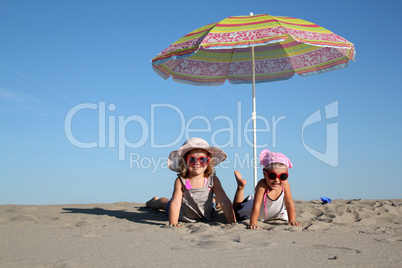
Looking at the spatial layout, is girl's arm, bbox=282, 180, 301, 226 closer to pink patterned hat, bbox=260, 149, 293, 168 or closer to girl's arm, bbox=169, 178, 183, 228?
pink patterned hat, bbox=260, 149, 293, 168

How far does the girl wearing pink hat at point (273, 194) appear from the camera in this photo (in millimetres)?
4288

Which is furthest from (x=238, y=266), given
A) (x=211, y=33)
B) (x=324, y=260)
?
(x=211, y=33)

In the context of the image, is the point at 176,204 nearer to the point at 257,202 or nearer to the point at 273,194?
the point at 257,202

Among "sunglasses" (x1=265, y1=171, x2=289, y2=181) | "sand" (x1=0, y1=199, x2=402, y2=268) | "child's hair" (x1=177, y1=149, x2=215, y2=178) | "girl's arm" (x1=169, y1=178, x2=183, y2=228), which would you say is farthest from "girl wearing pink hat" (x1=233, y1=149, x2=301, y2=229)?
"girl's arm" (x1=169, y1=178, x2=183, y2=228)

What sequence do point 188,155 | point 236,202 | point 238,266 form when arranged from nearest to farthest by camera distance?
point 238,266
point 188,155
point 236,202

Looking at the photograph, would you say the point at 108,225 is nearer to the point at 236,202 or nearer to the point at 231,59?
the point at 236,202

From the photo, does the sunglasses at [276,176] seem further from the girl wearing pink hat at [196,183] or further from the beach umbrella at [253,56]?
the beach umbrella at [253,56]

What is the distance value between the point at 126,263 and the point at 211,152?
2.66 m

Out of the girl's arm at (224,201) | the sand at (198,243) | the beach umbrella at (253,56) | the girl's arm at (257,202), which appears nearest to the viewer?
the sand at (198,243)

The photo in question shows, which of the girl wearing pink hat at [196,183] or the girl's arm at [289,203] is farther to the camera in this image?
the girl wearing pink hat at [196,183]

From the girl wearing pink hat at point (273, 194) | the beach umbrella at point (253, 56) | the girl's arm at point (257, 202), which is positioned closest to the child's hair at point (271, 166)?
the girl wearing pink hat at point (273, 194)

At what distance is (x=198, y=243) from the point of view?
10.3 ft

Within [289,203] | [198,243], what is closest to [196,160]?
[289,203]

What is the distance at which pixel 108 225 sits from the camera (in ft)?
14.7
